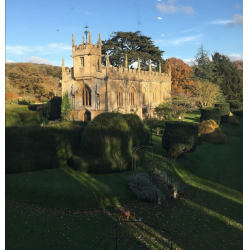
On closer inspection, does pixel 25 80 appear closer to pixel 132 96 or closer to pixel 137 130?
pixel 137 130

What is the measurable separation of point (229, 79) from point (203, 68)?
6083 mm

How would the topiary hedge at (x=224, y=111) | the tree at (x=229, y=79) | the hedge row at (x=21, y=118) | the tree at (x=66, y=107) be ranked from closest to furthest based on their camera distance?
the hedge row at (x=21, y=118), the tree at (x=66, y=107), the topiary hedge at (x=224, y=111), the tree at (x=229, y=79)

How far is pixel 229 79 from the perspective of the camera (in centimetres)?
5259

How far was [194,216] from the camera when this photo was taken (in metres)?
10.8

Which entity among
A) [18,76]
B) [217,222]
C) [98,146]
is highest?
[18,76]

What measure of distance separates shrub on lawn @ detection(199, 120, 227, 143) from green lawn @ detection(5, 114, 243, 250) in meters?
10.3

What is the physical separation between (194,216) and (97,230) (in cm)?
464

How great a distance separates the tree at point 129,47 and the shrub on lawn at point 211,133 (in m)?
23.8

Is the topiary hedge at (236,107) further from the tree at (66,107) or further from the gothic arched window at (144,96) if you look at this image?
the tree at (66,107)

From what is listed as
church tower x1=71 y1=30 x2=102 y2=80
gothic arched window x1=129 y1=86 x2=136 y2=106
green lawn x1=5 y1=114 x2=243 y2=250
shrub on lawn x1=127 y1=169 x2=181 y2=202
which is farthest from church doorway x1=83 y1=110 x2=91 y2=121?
shrub on lawn x1=127 y1=169 x2=181 y2=202

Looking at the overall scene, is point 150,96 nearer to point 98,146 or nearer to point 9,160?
point 98,146

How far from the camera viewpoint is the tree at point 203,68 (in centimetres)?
5256

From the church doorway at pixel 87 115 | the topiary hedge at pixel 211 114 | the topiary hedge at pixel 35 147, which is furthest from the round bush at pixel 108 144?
the topiary hedge at pixel 211 114

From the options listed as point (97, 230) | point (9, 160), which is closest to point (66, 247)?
point (97, 230)
